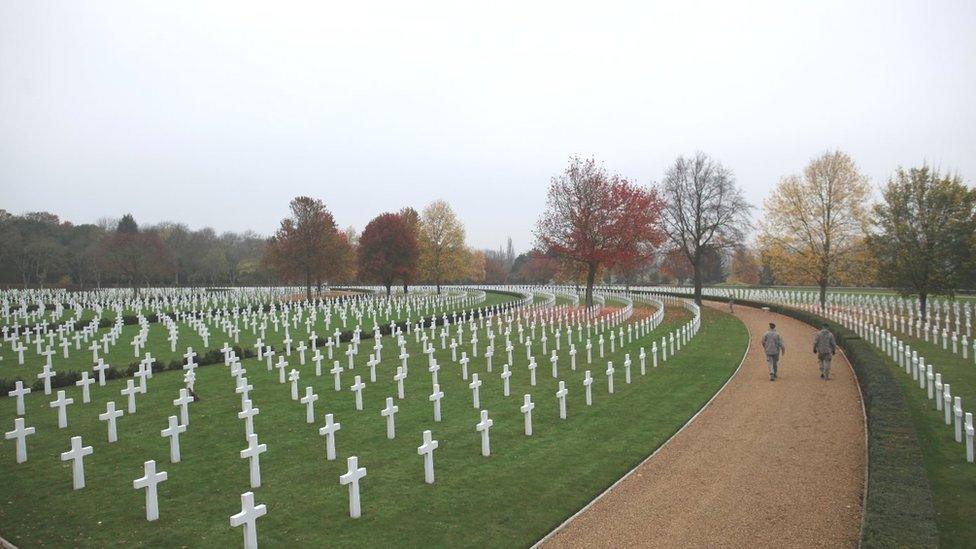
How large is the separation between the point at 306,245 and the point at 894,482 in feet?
170

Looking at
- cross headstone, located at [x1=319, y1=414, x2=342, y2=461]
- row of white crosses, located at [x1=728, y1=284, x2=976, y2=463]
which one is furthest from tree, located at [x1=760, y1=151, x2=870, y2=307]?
cross headstone, located at [x1=319, y1=414, x2=342, y2=461]

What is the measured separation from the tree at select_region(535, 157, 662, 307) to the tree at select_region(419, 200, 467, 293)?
24.7 metres

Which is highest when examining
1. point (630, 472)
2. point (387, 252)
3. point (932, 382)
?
point (387, 252)

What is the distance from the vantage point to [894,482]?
779 centimetres

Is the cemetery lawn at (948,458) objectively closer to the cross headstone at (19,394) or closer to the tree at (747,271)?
the cross headstone at (19,394)

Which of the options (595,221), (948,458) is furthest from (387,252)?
(948,458)

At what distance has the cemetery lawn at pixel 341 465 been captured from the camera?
7859 millimetres

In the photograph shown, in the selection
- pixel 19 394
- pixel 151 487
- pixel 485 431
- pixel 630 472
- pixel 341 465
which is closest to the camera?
pixel 151 487

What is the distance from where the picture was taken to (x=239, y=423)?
13039 mm

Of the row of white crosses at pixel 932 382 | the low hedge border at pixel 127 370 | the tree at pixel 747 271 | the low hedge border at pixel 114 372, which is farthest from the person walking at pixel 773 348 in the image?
the tree at pixel 747 271

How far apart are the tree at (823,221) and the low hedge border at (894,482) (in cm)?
3030

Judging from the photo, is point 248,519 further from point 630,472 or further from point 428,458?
point 630,472

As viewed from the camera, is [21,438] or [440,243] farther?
[440,243]

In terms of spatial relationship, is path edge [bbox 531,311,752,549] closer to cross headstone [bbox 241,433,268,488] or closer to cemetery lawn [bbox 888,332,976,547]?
cemetery lawn [bbox 888,332,976,547]
